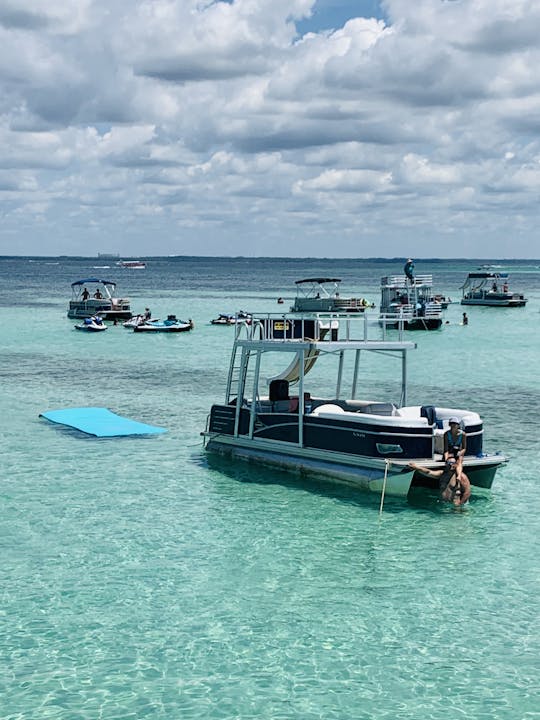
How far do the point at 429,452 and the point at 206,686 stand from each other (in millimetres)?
10026

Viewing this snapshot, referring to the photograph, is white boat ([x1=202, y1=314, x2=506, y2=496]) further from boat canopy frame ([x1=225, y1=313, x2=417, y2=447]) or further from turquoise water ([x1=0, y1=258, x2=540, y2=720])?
turquoise water ([x1=0, y1=258, x2=540, y2=720])

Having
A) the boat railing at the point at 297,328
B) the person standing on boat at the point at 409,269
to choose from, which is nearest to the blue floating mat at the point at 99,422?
the boat railing at the point at 297,328

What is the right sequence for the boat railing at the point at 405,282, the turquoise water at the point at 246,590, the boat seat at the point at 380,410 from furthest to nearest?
the boat railing at the point at 405,282, the boat seat at the point at 380,410, the turquoise water at the point at 246,590

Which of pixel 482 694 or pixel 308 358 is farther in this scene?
pixel 308 358

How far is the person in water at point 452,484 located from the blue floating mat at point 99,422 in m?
11.7

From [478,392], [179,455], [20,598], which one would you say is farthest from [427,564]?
[478,392]

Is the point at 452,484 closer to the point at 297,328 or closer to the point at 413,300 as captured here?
the point at 297,328

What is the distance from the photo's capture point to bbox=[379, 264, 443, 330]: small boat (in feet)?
250

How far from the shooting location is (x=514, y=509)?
21.3m

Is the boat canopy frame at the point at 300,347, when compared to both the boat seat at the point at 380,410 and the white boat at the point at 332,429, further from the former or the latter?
the boat seat at the point at 380,410

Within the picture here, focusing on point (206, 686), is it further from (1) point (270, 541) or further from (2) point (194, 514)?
(2) point (194, 514)

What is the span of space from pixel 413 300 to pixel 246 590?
6494 cm

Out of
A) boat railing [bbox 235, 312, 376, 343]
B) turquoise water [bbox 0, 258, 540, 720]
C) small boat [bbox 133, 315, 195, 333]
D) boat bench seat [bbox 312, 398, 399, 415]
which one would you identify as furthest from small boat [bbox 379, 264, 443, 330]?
boat railing [bbox 235, 312, 376, 343]

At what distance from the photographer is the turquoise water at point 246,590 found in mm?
12648
